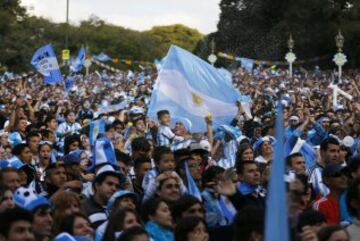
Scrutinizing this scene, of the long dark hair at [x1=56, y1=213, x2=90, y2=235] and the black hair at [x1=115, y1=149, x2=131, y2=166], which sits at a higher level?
the black hair at [x1=115, y1=149, x2=131, y2=166]

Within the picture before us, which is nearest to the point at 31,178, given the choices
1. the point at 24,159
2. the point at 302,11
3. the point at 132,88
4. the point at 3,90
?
the point at 24,159

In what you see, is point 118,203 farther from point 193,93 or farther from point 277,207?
point 193,93

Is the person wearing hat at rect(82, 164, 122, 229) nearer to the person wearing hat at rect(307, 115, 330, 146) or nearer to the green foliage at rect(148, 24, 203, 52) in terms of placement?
the person wearing hat at rect(307, 115, 330, 146)

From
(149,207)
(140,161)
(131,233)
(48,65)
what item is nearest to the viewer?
(131,233)

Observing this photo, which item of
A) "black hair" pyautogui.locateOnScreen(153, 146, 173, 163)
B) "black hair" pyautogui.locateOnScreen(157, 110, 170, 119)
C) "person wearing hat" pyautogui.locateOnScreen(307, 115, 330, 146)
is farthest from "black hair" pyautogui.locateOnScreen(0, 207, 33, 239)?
"person wearing hat" pyautogui.locateOnScreen(307, 115, 330, 146)

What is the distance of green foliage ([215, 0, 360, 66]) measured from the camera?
51875 millimetres

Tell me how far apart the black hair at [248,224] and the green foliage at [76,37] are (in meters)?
49.7

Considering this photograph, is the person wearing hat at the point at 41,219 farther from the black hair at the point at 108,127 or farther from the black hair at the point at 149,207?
the black hair at the point at 108,127

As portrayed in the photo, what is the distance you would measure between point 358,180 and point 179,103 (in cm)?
678

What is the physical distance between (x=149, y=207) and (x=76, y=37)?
8855 cm

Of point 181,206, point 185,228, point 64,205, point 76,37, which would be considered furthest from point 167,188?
point 76,37

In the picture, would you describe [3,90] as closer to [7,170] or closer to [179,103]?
[179,103]

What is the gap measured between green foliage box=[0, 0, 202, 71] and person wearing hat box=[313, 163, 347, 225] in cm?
4772

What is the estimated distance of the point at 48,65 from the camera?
2344 centimetres
